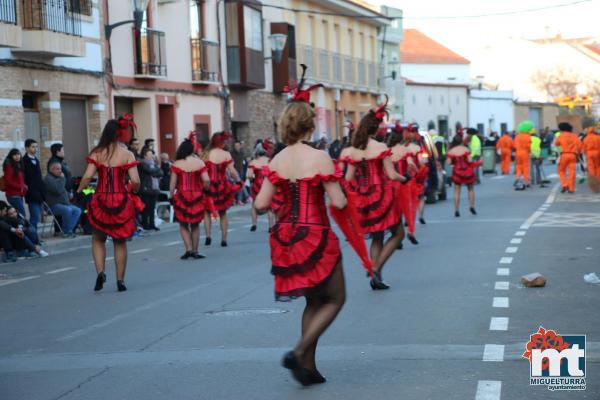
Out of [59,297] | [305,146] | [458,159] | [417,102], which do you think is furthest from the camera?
[417,102]

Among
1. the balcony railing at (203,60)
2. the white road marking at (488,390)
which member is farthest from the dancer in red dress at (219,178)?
the balcony railing at (203,60)

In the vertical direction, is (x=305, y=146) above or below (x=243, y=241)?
above

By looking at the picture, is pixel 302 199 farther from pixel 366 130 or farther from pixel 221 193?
pixel 221 193

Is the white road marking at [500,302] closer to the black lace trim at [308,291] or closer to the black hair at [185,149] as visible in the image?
the black lace trim at [308,291]

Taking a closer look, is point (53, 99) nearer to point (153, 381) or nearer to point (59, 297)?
point (59, 297)

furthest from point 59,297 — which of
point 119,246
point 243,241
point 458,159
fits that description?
point 458,159

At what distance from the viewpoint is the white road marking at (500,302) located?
9912mm

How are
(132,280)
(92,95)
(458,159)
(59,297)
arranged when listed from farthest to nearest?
(92,95) < (458,159) < (132,280) < (59,297)

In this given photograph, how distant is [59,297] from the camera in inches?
478

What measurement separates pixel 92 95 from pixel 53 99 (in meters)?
2.23

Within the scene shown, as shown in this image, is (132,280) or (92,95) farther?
(92,95)

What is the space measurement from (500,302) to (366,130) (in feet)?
8.65

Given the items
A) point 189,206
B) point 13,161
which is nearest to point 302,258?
point 189,206

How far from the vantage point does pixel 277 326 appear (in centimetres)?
922
